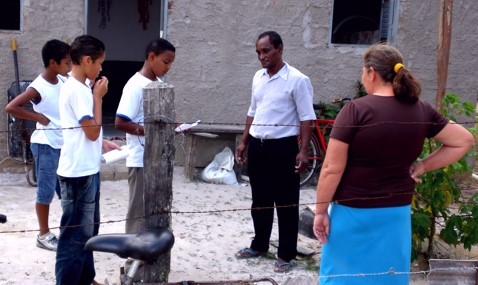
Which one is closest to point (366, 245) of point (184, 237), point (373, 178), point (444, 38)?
point (373, 178)

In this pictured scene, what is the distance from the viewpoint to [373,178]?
351 cm

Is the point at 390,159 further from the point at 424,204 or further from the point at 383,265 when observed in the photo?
the point at 424,204

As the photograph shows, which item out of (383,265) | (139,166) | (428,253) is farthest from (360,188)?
(428,253)

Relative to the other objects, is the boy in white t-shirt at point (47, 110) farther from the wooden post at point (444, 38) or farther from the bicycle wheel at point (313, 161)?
the wooden post at point (444, 38)

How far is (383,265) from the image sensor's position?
3.58 metres

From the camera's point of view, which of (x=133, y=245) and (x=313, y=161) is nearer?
(x=133, y=245)

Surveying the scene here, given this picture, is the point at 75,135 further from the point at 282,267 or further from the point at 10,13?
the point at 10,13

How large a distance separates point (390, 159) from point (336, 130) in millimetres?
316

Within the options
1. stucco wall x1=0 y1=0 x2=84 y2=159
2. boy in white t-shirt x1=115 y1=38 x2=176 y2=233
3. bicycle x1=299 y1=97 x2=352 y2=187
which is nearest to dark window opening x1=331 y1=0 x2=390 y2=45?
bicycle x1=299 y1=97 x2=352 y2=187

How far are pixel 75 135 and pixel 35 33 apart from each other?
3.97 meters

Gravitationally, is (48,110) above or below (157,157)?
above

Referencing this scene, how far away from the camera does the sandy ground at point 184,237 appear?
5277mm

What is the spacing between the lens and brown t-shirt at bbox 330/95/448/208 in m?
3.44

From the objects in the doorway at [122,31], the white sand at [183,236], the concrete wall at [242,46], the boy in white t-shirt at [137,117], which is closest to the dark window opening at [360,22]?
the concrete wall at [242,46]
